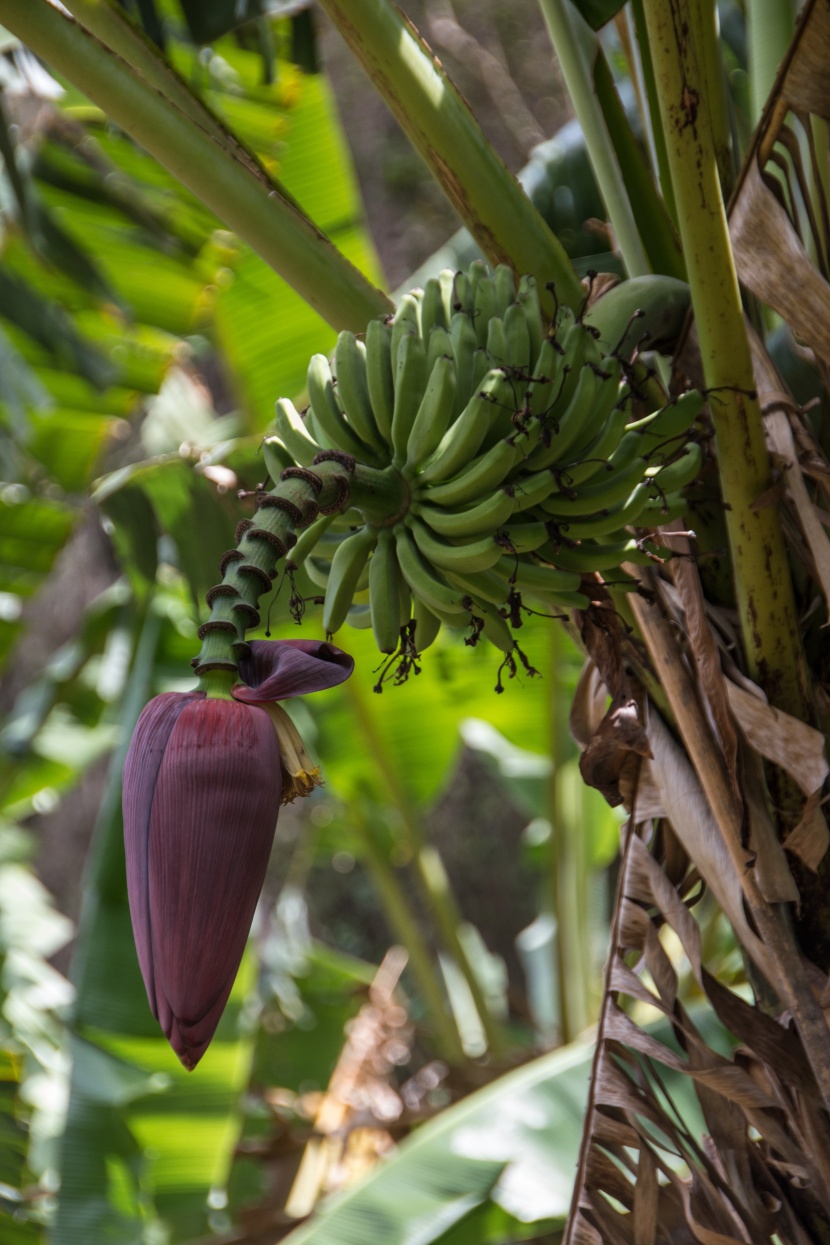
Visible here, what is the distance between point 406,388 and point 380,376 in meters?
0.03

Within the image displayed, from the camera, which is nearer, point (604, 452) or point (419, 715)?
point (604, 452)

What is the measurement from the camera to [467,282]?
0.62 metres

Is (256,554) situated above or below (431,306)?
below

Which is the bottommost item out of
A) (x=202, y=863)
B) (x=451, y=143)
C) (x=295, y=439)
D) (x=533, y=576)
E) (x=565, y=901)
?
(x=565, y=901)

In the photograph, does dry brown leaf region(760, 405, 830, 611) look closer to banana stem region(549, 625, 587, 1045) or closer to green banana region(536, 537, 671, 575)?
green banana region(536, 537, 671, 575)

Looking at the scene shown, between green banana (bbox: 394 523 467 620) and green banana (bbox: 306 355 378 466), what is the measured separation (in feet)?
0.17

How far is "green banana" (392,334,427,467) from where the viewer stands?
1.86ft

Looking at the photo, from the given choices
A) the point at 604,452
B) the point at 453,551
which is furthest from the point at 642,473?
the point at 453,551

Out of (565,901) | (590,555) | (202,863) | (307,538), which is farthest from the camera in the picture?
(565,901)

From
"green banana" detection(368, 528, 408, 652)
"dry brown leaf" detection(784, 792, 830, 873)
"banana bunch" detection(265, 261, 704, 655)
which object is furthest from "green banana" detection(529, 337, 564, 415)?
"dry brown leaf" detection(784, 792, 830, 873)

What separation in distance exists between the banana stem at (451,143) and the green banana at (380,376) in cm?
14

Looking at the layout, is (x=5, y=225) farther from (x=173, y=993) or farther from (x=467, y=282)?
(x=173, y=993)

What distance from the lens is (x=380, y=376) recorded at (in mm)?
591

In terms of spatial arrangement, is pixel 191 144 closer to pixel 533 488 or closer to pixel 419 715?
pixel 533 488
